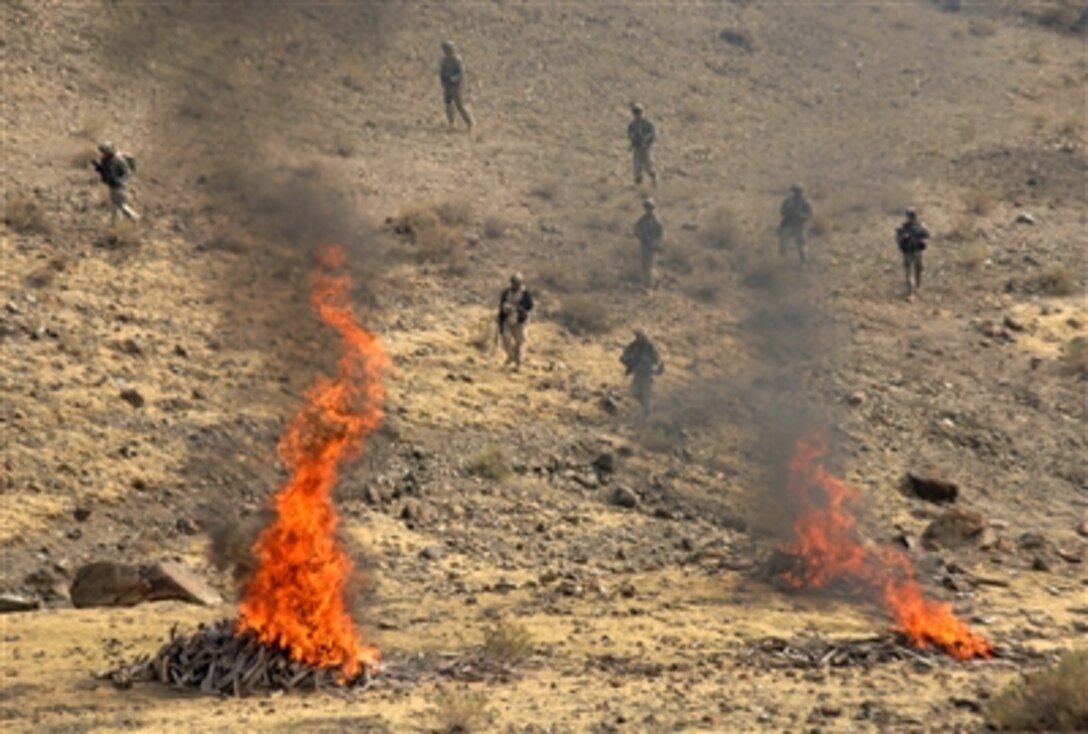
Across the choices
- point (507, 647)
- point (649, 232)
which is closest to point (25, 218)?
point (649, 232)

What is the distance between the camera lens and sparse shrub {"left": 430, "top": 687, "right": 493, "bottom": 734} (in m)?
11.3

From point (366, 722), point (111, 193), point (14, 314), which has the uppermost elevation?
point (111, 193)

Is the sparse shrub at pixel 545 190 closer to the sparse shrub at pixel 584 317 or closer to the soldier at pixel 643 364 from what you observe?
the sparse shrub at pixel 584 317

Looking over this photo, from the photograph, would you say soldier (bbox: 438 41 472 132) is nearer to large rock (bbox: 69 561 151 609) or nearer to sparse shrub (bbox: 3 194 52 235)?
sparse shrub (bbox: 3 194 52 235)

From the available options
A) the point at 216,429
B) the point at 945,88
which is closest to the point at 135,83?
the point at 216,429

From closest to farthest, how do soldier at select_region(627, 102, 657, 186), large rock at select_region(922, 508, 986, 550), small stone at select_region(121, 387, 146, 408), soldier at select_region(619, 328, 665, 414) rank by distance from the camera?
1. large rock at select_region(922, 508, 986, 550)
2. small stone at select_region(121, 387, 146, 408)
3. soldier at select_region(619, 328, 665, 414)
4. soldier at select_region(627, 102, 657, 186)

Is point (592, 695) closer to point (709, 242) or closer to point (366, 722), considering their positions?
point (366, 722)

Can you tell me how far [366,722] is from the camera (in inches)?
458

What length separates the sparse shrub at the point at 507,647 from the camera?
528 inches

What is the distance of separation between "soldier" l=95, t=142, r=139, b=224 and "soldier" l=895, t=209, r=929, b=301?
506 inches

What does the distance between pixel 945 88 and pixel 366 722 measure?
103 ft

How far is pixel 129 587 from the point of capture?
605 inches

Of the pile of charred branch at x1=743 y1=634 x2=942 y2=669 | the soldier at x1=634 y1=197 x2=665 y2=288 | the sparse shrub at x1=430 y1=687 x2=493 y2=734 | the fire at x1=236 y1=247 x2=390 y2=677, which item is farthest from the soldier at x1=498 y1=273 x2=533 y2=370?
the sparse shrub at x1=430 y1=687 x2=493 y2=734

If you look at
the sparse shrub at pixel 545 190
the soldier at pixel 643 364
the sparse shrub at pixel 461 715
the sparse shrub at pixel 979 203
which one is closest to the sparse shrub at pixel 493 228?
the sparse shrub at pixel 545 190
